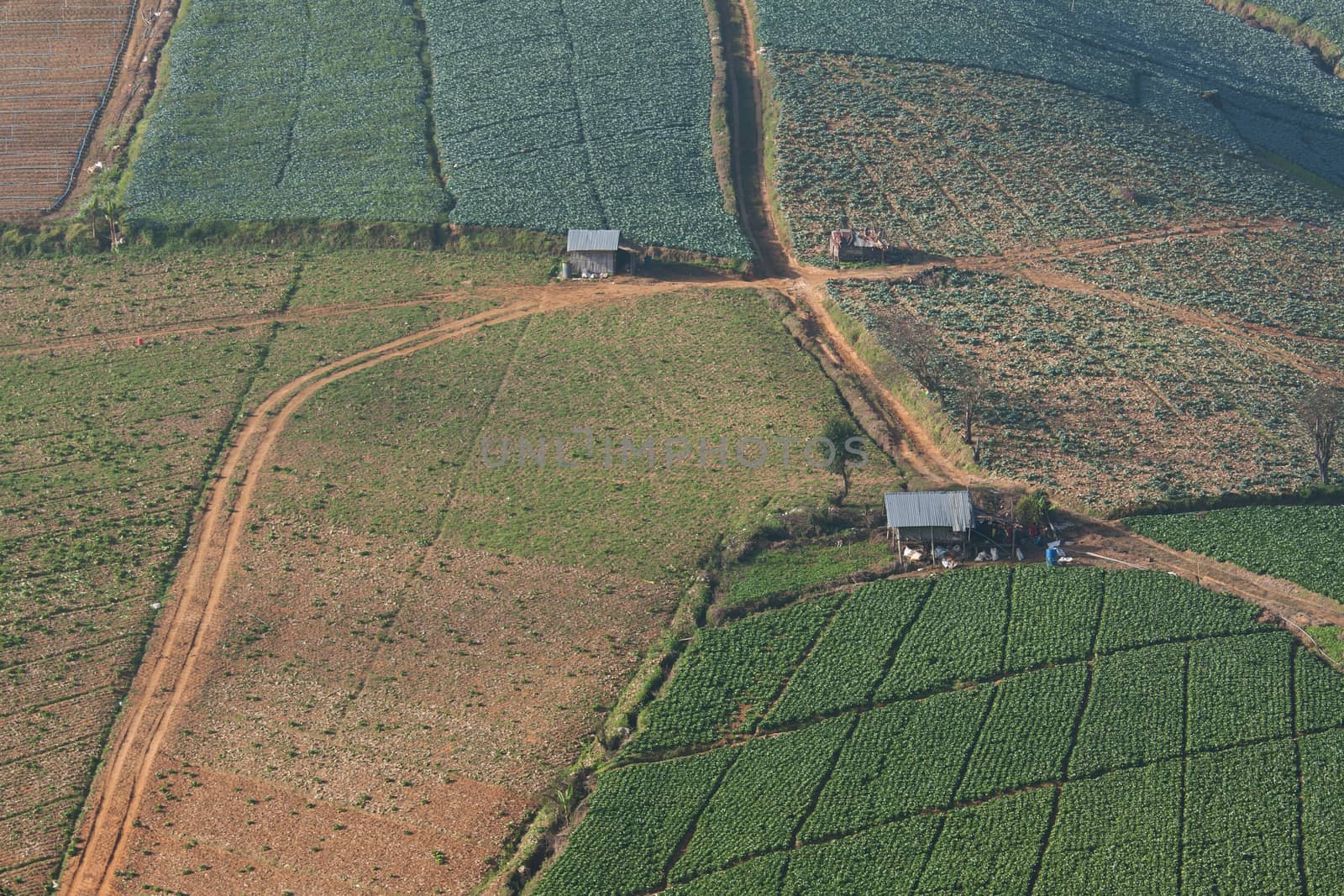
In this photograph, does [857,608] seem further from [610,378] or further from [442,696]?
[610,378]

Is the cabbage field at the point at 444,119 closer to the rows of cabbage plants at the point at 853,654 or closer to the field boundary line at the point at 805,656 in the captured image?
the field boundary line at the point at 805,656

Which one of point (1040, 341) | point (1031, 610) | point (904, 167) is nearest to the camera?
point (1031, 610)

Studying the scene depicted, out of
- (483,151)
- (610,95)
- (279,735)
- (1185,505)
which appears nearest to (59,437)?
(279,735)

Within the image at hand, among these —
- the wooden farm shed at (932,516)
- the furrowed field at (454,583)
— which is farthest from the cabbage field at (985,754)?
the furrowed field at (454,583)

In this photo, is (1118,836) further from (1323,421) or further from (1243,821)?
(1323,421)

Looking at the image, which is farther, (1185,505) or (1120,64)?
(1120,64)

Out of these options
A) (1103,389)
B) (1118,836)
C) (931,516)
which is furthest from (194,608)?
(1103,389)

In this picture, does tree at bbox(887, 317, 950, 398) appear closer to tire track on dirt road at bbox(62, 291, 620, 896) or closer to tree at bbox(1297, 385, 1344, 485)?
tree at bbox(1297, 385, 1344, 485)
